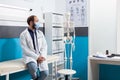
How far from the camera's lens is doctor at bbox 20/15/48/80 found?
9.85ft

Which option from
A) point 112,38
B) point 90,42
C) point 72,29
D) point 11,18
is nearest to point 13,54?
point 11,18

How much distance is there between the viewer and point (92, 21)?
430 cm

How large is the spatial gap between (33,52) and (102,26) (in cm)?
180

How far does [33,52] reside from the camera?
10.2 feet

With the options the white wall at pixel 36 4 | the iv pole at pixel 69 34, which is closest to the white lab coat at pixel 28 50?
the white wall at pixel 36 4

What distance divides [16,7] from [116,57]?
200 centimetres

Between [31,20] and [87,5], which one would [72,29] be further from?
[31,20]

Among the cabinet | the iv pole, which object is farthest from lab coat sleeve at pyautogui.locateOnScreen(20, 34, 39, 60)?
the iv pole

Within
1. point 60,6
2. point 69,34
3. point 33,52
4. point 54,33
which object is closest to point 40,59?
point 33,52

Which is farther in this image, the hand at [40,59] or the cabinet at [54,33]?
the cabinet at [54,33]

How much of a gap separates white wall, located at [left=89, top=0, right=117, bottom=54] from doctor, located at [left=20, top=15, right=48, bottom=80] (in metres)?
1.38

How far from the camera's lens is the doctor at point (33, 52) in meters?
3.00

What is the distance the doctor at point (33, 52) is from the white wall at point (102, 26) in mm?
1384

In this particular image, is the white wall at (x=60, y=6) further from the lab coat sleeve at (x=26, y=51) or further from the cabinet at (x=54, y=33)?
the lab coat sleeve at (x=26, y=51)
